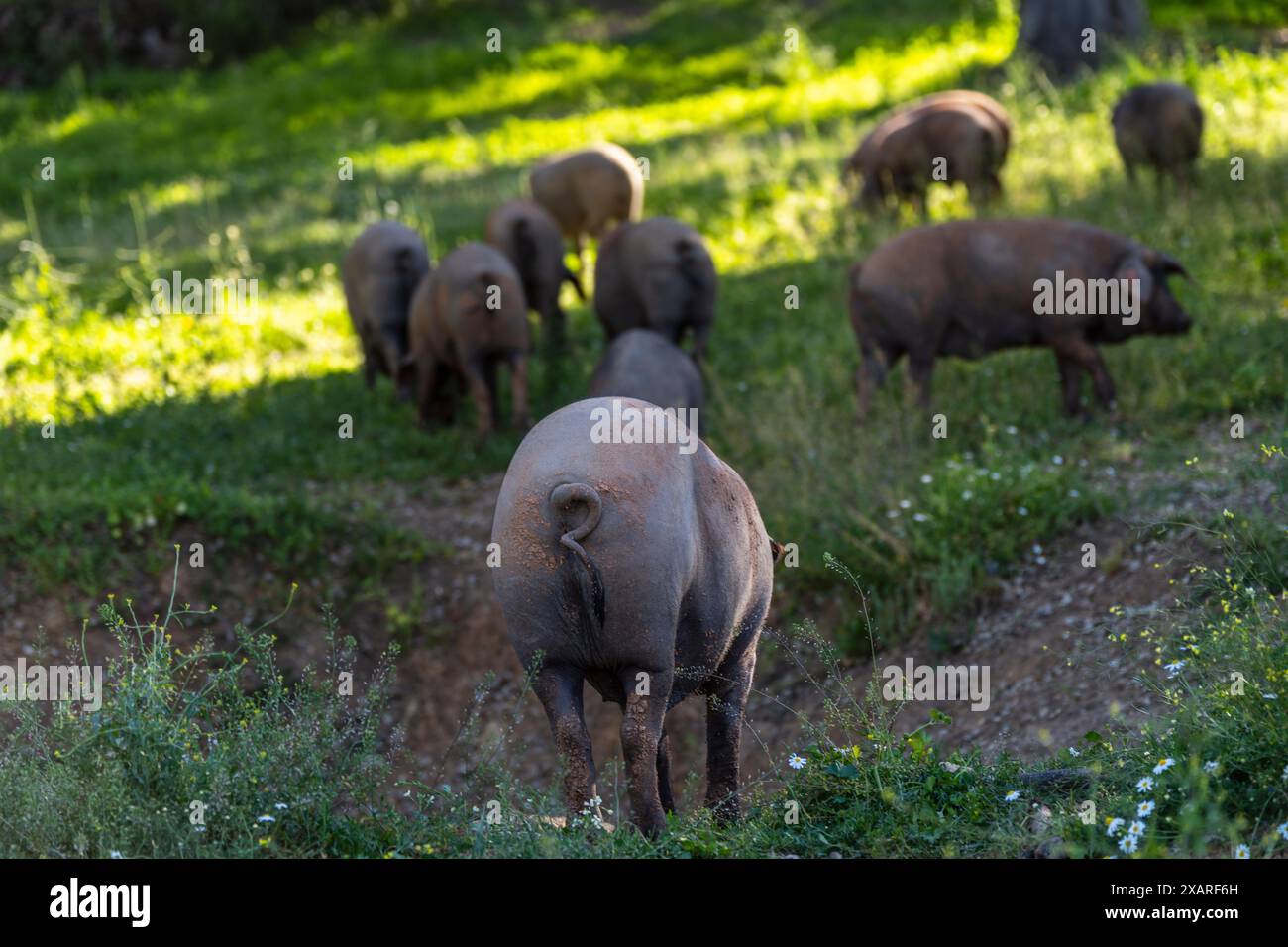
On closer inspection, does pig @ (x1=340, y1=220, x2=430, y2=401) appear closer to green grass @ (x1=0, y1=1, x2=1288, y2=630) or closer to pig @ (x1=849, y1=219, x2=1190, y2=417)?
green grass @ (x1=0, y1=1, x2=1288, y2=630)

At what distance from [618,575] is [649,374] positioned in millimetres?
4949

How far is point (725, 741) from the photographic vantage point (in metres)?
6.29

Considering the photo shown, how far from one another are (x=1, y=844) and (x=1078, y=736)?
422cm

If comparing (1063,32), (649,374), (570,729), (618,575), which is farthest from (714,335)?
(1063,32)

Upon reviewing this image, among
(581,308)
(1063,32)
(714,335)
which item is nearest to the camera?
(714,335)

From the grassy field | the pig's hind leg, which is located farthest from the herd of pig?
the grassy field

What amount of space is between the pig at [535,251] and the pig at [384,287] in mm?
645

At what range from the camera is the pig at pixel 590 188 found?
14.9m

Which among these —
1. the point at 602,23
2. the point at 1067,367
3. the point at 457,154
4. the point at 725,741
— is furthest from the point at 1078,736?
the point at 602,23

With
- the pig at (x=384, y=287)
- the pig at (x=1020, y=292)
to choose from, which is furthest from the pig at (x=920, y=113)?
the pig at (x=384, y=287)

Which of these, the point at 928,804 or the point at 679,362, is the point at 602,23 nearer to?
the point at 679,362

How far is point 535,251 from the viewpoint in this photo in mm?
12625

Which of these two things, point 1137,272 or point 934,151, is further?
point 934,151

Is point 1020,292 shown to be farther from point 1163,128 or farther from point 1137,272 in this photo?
point 1163,128
